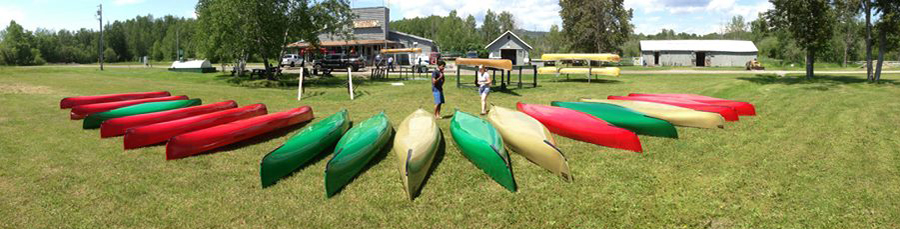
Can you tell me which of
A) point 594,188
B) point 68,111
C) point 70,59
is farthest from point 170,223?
point 70,59

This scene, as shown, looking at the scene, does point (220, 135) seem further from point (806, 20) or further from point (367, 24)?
point (367, 24)

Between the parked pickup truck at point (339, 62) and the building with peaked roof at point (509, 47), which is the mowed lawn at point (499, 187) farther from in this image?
the building with peaked roof at point (509, 47)

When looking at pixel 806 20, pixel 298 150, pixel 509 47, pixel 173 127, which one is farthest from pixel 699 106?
pixel 509 47

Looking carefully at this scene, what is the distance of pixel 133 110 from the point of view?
11969 millimetres

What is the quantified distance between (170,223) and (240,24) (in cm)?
1919

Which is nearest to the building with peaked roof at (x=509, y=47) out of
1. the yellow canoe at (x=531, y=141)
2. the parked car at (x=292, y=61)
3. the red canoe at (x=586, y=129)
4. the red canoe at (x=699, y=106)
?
the parked car at (x=292, y=61)

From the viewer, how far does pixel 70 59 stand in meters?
89.1

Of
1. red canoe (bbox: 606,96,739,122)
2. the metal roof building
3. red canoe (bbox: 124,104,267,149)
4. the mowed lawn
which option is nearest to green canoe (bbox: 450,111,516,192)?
the mowed lawn

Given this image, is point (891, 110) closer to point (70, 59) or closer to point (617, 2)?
point (617, 2)

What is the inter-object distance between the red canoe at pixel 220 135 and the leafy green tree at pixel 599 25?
4422 centimetres

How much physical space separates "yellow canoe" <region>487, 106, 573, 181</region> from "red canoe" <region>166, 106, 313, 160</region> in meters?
4.60

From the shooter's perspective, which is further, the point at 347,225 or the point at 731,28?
the point at 731,28

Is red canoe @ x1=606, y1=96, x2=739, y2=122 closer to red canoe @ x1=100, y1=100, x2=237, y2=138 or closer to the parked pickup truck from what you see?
red canoe @ x1=100, y1=100, x2=237, y2=138

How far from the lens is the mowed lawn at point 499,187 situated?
5.87 m
